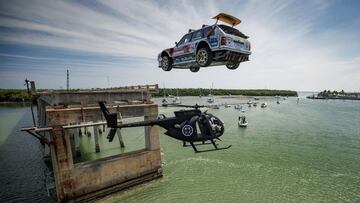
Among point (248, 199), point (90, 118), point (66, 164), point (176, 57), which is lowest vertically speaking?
point (248, 199)

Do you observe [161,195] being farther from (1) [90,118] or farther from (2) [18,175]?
(2) [18,175]

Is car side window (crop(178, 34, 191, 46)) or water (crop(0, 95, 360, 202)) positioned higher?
car side window (crop(178, 34, 191, 46))

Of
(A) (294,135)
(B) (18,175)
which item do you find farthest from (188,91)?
(B) (18,175)

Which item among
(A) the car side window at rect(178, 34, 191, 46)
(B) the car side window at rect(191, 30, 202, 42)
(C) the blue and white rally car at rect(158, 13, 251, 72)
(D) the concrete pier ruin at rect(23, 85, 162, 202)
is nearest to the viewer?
(C) the blue and white rally car at rect(158, 13, 251, 72)

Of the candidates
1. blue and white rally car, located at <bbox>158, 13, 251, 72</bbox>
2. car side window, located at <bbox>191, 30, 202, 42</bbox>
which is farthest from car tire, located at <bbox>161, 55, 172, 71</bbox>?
car side window, located at <bbox>191, 30, 202, 42</bbox>

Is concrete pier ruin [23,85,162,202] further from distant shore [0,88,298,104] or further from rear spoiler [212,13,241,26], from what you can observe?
distant shore [0,88,298,104]

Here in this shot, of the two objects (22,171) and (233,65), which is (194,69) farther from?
(22,171)

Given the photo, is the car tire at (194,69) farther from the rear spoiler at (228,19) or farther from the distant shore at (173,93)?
the distant shore at (173,93)
